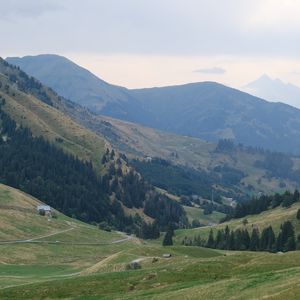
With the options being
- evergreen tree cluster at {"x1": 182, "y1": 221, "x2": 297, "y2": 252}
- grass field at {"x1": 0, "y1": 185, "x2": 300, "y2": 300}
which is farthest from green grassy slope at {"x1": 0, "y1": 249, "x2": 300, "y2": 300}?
evergreen tree cluster at {"x1": 182, "y1": 221, "x2": 297, "y2": 252}

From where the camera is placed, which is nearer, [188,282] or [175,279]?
[188,282]

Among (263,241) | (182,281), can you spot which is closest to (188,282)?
(182,281)

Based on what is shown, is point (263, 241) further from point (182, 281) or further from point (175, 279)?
point (182, 281)

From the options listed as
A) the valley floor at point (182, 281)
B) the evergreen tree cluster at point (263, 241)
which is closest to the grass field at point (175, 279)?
the valley floor at point (182, 281)

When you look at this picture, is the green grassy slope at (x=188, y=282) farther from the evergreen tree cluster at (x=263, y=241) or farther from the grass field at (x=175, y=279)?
the evergreen tree cluster at (x=263, y=241)

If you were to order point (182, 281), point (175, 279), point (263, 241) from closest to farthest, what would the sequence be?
point (182, 281) → point (175, 279) → point (263, 241)

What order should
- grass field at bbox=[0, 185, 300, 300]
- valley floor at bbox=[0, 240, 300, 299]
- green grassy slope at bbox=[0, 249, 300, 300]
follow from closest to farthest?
valley floor at bbox=[0, 240, 300, 299] → grass field at bbox=[0, 185, 300, 300] → green grassy slope at bbox=[0, 249, 300, 300]

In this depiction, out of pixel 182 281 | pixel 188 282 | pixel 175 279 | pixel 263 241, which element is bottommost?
pixel 263 241

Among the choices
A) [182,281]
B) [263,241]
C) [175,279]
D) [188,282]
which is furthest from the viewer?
[263,241]

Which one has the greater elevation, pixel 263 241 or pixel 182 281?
pixel 182 281

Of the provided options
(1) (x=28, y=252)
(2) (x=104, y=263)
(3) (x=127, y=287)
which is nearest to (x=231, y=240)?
(1) (x=28, y=252)

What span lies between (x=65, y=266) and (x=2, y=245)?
3543 cm

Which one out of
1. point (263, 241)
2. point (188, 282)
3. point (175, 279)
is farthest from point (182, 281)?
point (263, 241)

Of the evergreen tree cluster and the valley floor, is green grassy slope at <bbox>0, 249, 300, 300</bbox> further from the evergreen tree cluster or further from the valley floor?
the evergreen tree cluster
